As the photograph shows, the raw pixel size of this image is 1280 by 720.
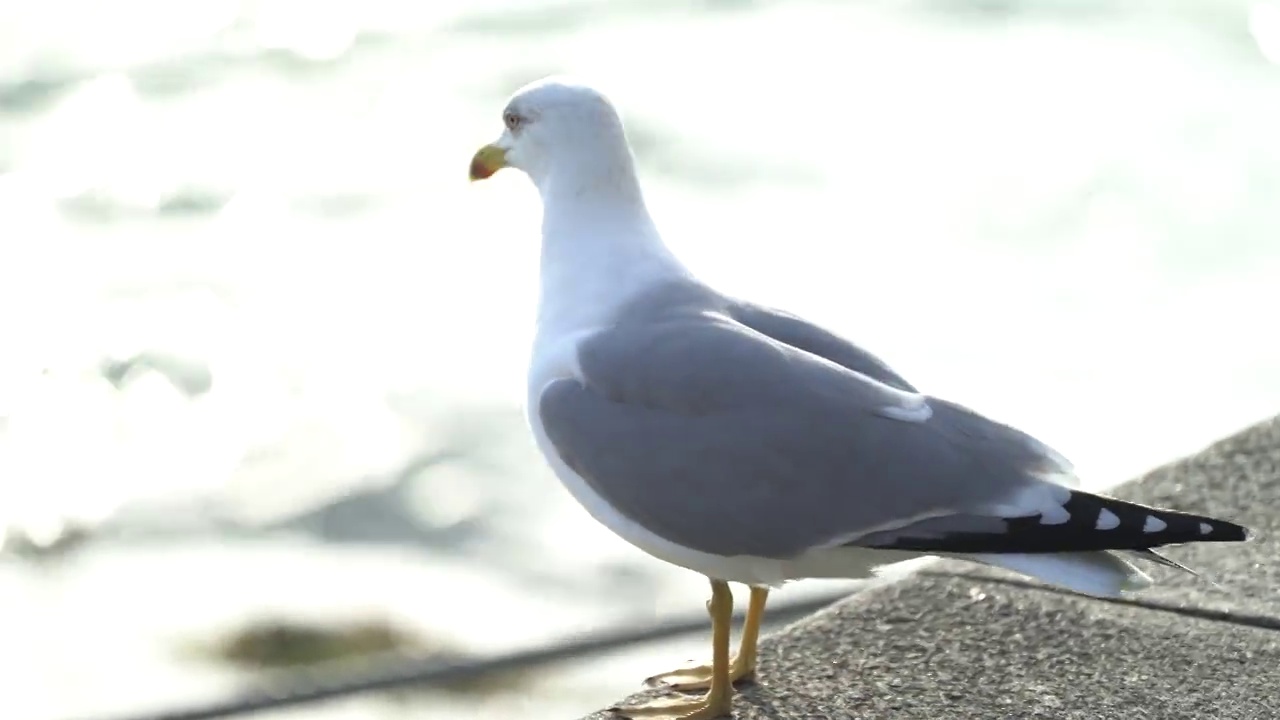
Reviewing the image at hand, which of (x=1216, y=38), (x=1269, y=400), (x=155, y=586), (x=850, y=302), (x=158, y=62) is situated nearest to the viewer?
(x=155, y=586)

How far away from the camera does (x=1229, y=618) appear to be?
3.46 metres

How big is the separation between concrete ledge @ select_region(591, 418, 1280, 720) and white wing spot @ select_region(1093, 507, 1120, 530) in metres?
0.39

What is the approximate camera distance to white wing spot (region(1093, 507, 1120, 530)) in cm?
286

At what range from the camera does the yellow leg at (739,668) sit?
11.0 feet

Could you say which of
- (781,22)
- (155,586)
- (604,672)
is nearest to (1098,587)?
(604,672)

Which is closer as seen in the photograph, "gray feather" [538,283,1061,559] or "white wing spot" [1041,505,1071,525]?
"white wing spot" [1041,505,1071,525]

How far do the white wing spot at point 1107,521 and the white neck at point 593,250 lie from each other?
Answer: 2.83 feet

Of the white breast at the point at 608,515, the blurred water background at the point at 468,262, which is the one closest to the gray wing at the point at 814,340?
the white breast at the point at 608,515

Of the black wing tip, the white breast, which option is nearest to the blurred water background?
the white breast

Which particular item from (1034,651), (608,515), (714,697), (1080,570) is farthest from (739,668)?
(1080,570)

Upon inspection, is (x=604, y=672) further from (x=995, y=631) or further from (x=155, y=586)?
(x=995, y=631)

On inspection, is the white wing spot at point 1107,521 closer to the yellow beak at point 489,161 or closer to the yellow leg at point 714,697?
the yellow leg at point 714,697

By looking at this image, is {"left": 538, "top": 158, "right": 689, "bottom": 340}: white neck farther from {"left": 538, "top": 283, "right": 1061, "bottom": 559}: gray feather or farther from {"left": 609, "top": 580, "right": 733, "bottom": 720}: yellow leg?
{"left": 609, "top": 580, "right": 733, "bottom": 720}: yellow leg

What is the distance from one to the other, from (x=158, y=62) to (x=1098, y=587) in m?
8.60
